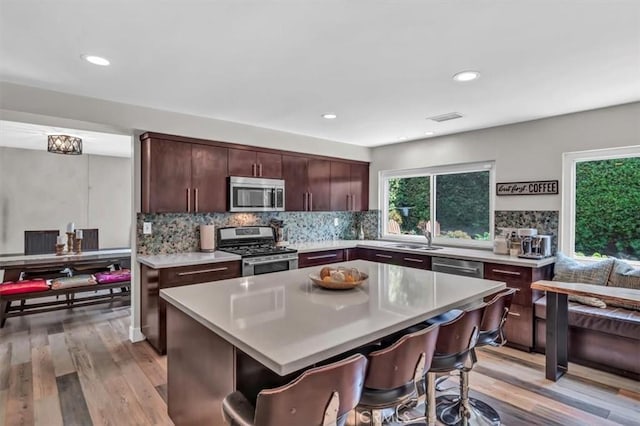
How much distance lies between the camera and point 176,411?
197 cm

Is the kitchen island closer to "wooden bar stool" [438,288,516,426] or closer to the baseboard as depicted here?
"wooden bar stool" [438,288,516,426]

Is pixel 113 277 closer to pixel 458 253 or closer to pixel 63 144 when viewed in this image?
pixel 63 144

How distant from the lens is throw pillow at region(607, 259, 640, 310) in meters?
2.96

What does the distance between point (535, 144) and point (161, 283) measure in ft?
13.5

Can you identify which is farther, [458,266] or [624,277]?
[458,266]

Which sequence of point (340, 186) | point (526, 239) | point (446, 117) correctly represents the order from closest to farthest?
point (526, 239), point (446, 117), point (340, 186)

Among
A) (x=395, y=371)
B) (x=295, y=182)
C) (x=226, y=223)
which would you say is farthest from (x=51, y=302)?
(x=395, y=371)

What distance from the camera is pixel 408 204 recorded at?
5.21 metres

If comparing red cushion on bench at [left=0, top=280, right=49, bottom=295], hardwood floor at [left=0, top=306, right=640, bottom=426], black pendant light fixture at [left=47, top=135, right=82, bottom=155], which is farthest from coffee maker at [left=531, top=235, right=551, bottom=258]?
black pendant light fixture at [left=47, top=135, right=82, bottom=155]

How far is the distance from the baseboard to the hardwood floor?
0.06 metres

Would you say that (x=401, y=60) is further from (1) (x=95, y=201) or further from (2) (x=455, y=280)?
(1) (x=95, y=201)

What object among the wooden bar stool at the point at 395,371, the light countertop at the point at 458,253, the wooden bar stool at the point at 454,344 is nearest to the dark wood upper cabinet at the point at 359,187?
the light countertop at the point at 458,253

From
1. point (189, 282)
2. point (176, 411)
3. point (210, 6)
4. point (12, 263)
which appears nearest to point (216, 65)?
point (210, 6)

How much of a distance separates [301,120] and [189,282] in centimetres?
209
